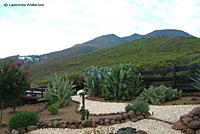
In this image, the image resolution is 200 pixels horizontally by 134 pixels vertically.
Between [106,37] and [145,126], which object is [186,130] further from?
[106,37]

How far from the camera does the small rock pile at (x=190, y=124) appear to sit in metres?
4.86

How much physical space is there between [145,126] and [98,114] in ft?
8.09

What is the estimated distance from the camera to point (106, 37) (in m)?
152

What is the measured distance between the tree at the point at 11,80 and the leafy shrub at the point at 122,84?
4.71 m

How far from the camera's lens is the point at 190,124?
16.3ft

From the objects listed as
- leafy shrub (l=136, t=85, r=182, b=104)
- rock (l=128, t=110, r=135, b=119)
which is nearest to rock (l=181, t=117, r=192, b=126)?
rock (l=128, t=110, r=135, b=119)

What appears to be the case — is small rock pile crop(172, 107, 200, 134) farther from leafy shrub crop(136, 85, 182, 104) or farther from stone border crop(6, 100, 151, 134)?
leafy shrub crop(136, 85, 182, 104)

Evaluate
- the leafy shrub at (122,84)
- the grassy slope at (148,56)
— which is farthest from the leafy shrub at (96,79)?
the grassy slope at (148,56)

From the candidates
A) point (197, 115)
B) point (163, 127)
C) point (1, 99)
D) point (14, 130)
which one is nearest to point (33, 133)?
point (14, 130)

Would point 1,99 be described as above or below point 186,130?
above

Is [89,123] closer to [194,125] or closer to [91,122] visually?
[91,122]

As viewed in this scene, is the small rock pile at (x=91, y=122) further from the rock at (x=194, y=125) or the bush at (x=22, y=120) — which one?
the rock at (x=194, y=125)

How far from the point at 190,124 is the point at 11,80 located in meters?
6.30

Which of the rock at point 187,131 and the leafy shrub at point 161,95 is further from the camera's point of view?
the leafy shrub at point 161,95
